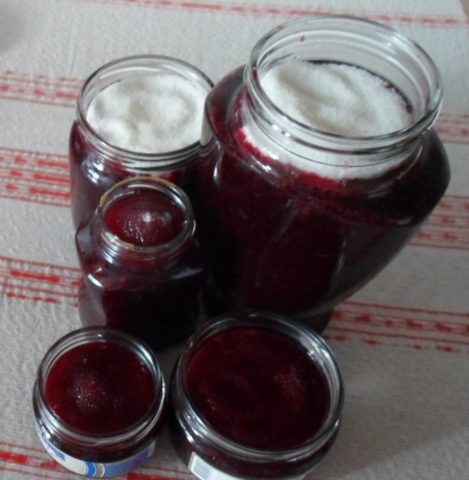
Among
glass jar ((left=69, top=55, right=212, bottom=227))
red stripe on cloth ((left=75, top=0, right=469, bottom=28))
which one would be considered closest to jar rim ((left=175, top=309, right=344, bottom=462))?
glass jar ((left=69, top=55, right=212, bottom=227))

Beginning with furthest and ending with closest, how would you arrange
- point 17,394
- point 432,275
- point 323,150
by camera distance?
1. point 432,275
2. point 17,394
3. point 323,150

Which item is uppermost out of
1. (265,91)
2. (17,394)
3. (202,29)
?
(265,91)

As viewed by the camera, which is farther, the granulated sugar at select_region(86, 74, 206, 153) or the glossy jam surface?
the granulated sugar at select_region(86, 74, 206, 153)

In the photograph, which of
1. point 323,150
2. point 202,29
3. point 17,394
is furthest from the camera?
point 202,29

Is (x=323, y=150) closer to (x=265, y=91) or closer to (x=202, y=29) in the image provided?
(x=265, y=91)

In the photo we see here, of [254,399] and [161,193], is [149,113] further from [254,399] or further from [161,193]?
[254,399]

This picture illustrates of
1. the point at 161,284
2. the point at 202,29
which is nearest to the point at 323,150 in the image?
the point at 161,284

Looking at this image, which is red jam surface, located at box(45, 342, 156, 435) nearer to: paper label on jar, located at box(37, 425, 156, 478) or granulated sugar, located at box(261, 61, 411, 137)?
paper label on jar, located at box(37, 425, 156, 478)
